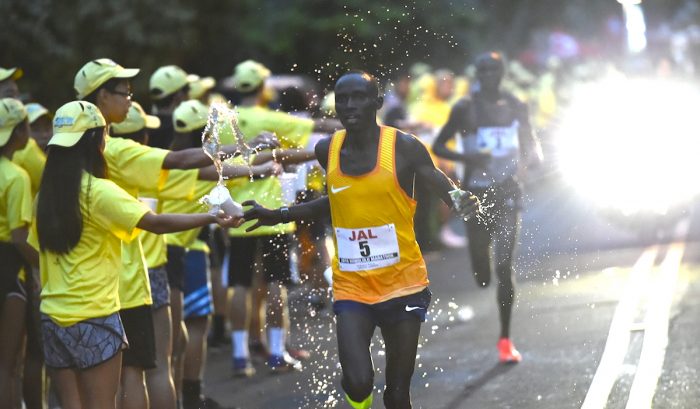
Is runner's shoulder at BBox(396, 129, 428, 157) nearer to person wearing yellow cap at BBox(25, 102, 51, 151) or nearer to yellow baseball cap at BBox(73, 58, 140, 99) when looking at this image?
yellow baseball cap at BBox(73, 58, 140, 99)

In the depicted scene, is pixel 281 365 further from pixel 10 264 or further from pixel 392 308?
pixel 392 308

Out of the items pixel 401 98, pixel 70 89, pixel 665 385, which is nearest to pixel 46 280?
pixel 665 385

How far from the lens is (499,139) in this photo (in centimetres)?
1165

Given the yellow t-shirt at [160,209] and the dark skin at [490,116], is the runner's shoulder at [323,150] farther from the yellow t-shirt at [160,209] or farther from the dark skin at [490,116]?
the dark skin at [490,116]

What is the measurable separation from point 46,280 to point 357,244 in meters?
1.60

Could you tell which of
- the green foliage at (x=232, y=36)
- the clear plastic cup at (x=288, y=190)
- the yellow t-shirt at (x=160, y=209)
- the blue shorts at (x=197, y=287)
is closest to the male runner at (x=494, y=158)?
Answer: the clear plastic cup at (x=288, y=190)

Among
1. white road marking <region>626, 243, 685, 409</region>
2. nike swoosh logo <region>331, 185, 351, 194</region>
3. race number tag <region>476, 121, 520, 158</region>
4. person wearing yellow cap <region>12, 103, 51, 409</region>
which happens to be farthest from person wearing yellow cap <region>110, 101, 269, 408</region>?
race number tag <region>476, 121, 520, 158</region>

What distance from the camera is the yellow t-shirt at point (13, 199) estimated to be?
8704 millimetres

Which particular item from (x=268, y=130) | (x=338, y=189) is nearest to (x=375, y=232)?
(x=338, y=189)

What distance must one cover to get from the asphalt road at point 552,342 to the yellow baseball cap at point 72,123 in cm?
331

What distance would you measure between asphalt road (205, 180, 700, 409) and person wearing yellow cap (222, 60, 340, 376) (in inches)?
10.4

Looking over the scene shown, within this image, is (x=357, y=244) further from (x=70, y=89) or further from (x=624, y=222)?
(x=70, y=89)

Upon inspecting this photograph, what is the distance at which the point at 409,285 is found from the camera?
773cm

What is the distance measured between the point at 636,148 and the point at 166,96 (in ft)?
44.7
